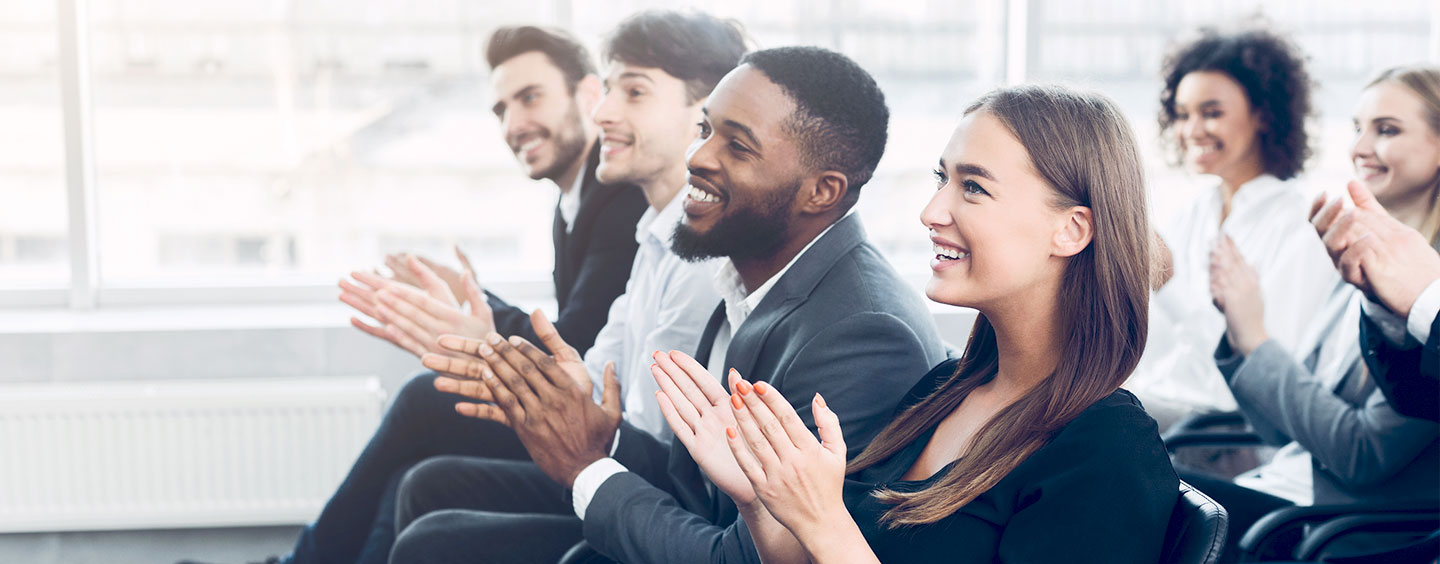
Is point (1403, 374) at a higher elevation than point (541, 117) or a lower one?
lower

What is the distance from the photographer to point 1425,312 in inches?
61.4

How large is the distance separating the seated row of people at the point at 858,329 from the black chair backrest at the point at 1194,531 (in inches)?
0.7

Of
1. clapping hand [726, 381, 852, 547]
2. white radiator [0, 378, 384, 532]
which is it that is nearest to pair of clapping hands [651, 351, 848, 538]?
clapping hand [726, 381, 852, 547]

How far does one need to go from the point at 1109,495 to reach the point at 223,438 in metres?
2.68

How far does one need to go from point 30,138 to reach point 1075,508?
3.31 meters

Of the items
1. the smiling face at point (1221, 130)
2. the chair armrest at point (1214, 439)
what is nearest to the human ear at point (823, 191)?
the chair armrest at point (1214, 439)

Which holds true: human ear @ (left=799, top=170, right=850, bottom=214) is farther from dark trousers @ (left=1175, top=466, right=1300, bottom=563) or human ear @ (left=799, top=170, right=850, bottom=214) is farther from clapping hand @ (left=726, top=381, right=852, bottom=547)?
dark trousers @ (left=1175, top=466, right=1300, bottom=563)

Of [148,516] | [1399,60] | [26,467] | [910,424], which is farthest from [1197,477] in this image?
[26,467]

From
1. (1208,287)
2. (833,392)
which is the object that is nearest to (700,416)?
(833,392)

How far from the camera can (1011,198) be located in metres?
1.25

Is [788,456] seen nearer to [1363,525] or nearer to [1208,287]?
[1363,525]

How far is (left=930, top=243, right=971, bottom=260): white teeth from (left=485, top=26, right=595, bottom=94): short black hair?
159 cm

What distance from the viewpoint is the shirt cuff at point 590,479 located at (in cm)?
158

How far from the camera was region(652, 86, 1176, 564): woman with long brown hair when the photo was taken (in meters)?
1.09
